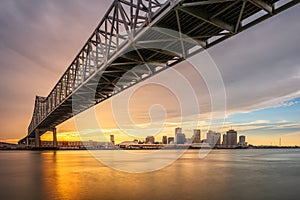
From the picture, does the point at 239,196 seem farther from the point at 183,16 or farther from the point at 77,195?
the point at 183,16

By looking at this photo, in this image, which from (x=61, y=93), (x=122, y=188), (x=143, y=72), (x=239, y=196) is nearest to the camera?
(x=239, y=196)

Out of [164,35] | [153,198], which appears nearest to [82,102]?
[164,35]

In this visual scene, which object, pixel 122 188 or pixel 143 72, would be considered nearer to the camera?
pixel 122 188

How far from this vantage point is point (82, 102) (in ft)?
146

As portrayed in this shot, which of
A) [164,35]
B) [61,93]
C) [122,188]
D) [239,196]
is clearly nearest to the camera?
[239,196]

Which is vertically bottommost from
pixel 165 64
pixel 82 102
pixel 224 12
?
pixel 82 102

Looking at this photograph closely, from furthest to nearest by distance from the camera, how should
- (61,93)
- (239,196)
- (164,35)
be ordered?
(61,93)
(164,35)
(239,196)

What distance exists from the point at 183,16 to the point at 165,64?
29.1 ft

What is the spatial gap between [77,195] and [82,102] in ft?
105

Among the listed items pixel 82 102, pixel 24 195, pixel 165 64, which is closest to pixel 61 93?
pixel 82 102

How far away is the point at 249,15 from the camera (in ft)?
48.1

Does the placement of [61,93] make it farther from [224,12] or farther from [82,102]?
[224,12]

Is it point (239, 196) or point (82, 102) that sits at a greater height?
point (82, 102)

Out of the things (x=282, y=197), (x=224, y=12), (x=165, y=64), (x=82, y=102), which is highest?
(x=224, y=12)
